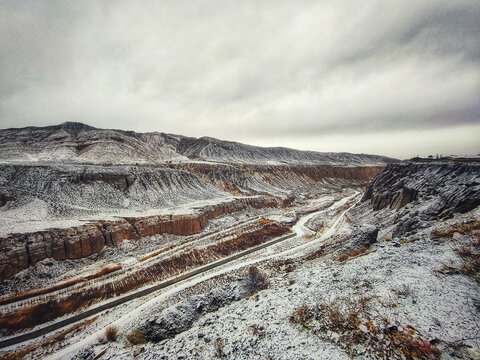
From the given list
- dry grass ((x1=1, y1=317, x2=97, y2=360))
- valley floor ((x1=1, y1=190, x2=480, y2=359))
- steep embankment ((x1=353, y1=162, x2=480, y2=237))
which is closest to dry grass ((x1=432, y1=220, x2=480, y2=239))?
valley floor ((x1=1, y1=190, x2=480, y2=359))

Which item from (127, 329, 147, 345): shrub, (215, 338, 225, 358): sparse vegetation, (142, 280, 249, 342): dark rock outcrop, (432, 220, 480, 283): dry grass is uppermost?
(432, 220, 480, 283): dry grass

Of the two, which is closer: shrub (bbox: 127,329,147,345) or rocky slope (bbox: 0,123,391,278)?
shrub (bbox: 127,329,147,345)

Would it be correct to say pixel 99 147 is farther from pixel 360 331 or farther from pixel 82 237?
pixel 360 331

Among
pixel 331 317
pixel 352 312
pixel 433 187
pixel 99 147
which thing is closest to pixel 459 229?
pixel 352 312

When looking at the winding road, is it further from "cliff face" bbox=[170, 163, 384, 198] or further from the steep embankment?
"cliff face" bbox=[170, 163, 384, 198]

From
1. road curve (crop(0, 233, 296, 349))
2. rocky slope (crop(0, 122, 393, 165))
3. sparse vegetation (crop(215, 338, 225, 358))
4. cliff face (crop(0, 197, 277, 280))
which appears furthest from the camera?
rocky slope (crop(0, 122, 393, 165))

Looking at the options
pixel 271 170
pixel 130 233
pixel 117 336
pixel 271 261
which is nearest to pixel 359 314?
pixel 117 336
